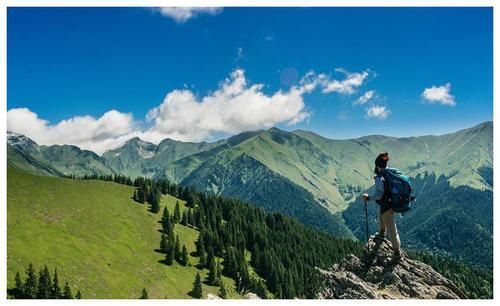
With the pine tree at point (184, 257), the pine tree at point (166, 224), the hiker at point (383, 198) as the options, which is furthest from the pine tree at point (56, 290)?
the hiker at point (383, 198)

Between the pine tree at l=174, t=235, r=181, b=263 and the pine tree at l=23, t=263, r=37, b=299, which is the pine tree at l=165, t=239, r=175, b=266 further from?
the pine tree at l=23, t=263, r=37, b=299

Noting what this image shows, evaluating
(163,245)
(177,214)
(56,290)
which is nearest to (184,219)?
(177,214)

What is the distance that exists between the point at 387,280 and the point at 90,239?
131566 mm

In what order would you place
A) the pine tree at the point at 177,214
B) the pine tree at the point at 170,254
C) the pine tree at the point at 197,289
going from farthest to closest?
the pine tree at the point at 177,214, the pine tree at the point at 170,254, the pine tree at the point at 197,289

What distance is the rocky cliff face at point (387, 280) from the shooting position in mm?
26594

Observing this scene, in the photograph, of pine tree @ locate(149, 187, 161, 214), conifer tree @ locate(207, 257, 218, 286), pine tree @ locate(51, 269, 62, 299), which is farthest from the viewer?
pine tree @ locate(149, 187, 161, 214)

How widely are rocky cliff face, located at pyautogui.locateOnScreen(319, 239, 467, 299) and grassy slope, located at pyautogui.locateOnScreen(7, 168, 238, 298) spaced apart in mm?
95418

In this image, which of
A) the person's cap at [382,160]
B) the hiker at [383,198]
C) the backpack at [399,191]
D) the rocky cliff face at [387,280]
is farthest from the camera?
the rocky cliff face at [387,280]

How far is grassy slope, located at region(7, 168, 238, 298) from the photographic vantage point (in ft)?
395

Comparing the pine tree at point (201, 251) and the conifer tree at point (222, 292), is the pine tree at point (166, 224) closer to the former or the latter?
the pine tree at point (201, 251)

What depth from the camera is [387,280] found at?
27031 mm

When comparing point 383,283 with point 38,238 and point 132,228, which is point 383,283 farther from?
point 132,228

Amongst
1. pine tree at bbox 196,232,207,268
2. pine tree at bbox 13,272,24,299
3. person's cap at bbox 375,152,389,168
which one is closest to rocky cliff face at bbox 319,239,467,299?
person's cap at bbox 375,152,389,168

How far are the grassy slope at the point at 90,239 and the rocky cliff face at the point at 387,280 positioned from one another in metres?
95.4
